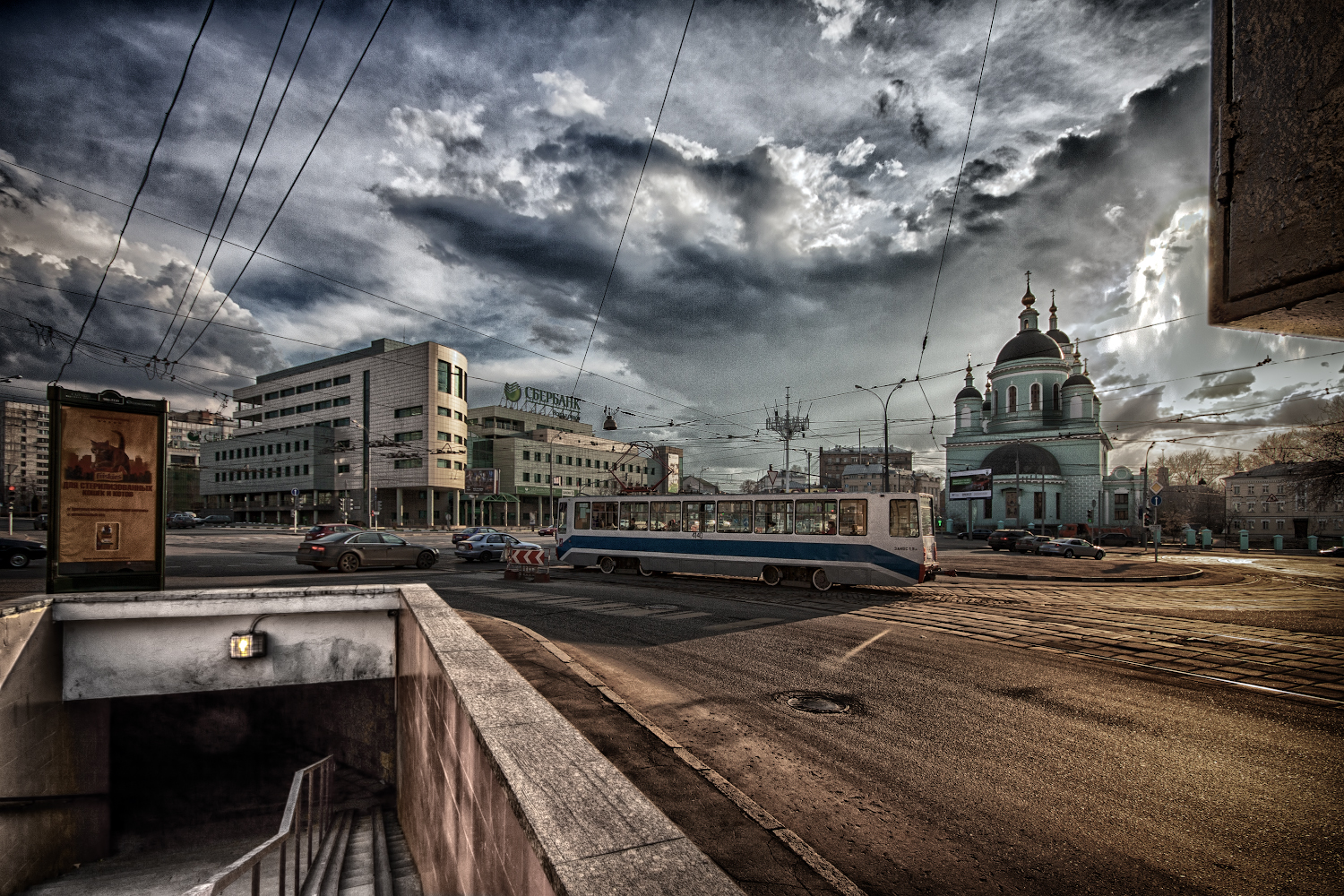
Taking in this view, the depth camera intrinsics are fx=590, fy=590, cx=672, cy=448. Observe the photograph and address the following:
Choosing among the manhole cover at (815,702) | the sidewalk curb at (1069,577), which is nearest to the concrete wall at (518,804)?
the manhole cover at (815,702)

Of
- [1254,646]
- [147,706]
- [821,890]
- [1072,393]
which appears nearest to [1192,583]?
[1254,646]

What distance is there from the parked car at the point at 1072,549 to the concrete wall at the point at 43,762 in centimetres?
3876

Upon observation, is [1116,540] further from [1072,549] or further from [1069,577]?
[1069,577]

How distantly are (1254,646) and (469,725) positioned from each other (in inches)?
513

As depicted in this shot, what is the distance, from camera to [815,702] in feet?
22.6

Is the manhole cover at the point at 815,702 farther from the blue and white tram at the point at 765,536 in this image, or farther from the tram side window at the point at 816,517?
the tram side window at the point at 816,517

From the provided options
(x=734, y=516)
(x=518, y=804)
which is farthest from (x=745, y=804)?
(x=734, y=516)

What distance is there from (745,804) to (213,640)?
7.24m

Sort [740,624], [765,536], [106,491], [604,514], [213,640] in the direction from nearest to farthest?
[213,640]
[106,491]
[740,624]
[765,536]
[604,514]

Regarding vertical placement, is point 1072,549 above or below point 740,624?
below

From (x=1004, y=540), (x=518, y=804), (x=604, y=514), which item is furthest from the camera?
(x=1004, y=540)

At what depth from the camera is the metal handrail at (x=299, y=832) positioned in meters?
4.36

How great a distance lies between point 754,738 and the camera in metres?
5.82

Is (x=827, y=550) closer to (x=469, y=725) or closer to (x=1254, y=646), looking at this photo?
(x=1254, y=646)
